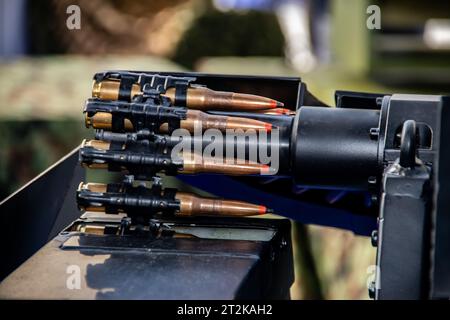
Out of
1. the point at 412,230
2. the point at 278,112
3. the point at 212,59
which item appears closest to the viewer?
the point at 412,230

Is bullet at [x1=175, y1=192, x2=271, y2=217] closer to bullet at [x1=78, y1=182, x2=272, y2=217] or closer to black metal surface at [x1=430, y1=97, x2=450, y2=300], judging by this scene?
bullet at [x1=78, y1=182, x2=272, y2=217]

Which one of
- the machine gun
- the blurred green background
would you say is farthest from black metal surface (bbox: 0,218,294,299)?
the blurred green background

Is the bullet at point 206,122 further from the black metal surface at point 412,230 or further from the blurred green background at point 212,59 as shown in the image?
the blurred green background at point 212,59

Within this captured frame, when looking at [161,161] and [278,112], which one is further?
[278,112]

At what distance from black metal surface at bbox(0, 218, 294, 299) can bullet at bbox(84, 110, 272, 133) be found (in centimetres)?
20

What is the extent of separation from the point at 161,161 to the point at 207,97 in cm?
15

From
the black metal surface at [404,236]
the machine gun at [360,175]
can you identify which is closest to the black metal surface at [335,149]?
the machine gun at [360,175]

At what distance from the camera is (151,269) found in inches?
56.4

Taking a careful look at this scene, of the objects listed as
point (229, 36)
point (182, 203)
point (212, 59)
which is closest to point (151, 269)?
point (182, 203)

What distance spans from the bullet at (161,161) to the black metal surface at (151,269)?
0.41 ft

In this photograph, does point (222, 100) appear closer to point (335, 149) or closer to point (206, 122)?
point (206, 122)

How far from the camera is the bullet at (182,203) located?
1619 millimetres

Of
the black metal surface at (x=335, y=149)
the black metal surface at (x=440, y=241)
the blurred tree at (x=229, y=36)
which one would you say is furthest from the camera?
the blurred tree at (x=229, y=36)
